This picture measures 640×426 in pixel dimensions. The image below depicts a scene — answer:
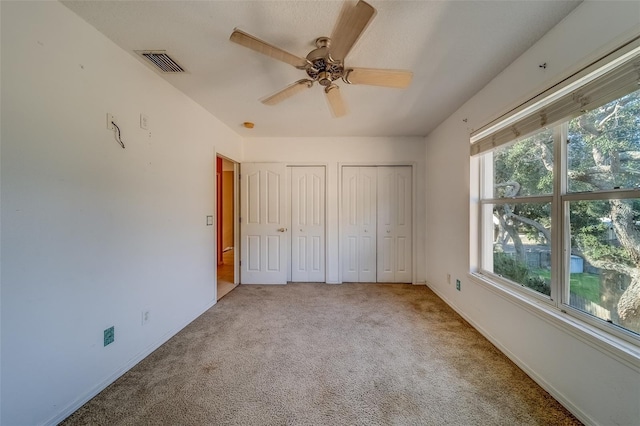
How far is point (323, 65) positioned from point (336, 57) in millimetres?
102

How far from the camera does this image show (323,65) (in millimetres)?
1543

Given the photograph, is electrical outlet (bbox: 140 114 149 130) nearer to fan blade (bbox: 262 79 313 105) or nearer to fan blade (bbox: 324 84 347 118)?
fan blade (bbox: 262 79 313 105)

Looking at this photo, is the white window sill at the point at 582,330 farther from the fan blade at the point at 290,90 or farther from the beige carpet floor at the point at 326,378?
the fan blade at the point at 290,90

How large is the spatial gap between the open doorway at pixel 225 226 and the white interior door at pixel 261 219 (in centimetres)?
18

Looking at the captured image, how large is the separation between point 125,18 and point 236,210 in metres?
2.68

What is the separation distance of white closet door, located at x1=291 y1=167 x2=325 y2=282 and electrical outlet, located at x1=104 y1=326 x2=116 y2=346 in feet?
8.20

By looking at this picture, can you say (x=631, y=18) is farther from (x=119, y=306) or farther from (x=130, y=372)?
(x=130, y=372)

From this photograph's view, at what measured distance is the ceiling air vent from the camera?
68.1 inches

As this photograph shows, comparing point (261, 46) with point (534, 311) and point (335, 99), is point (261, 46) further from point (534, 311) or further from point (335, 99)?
point (534, 311)

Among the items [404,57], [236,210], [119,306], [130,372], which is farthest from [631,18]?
[236,210]

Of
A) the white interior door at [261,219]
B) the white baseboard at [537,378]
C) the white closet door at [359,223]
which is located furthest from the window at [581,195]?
the white interior door at [261,219]

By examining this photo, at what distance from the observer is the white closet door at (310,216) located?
3889 mm

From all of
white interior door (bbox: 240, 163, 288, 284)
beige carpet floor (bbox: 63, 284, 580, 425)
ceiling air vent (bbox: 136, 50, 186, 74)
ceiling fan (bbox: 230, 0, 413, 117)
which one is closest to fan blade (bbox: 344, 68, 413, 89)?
ceiling fan (bbox: 230, 0, 413, 117)

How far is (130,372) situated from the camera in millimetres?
1745
